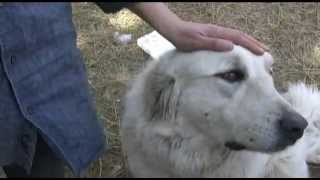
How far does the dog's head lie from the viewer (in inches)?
99.9

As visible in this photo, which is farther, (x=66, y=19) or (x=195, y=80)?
(x=66, y=19)

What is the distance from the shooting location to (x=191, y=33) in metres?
2.67

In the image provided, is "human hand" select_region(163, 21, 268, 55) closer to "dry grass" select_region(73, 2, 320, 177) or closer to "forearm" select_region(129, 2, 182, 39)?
"forearm" select_region(129, 2, 182, 39)

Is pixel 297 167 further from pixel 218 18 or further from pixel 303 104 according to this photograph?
pixel 218 18

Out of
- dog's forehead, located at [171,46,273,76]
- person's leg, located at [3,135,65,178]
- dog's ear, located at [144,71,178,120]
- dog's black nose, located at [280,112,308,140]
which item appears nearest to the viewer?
dog's black nose, located at [280,112,308,140]

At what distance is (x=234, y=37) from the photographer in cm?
272

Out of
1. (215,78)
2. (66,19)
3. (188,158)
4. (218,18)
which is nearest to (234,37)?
(215,78)

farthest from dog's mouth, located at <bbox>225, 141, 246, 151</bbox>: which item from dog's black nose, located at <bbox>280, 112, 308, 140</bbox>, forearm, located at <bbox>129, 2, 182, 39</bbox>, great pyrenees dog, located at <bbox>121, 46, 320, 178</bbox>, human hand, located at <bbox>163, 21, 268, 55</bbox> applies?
forearm, located at <bbox>129, 2, 182, 39</bbox>

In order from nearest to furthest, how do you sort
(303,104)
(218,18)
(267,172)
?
(267,172) < (303,104) < (218,18)

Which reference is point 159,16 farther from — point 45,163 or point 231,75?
point 45,163

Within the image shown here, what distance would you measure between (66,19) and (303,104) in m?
1.35

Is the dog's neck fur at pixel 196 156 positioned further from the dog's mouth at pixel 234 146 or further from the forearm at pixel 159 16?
the forearm at pixel 159 16

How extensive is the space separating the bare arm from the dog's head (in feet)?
0.12

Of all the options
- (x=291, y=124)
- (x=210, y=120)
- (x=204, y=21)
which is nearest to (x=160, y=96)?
(x=210, y=120)
